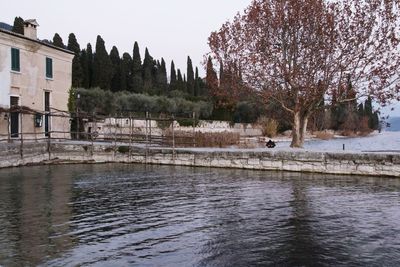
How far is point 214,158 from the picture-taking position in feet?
70.0

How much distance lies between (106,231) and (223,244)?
233cm

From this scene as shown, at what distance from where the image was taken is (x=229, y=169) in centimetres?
2050

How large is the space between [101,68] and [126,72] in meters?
7.16

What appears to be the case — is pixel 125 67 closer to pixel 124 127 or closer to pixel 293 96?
pixel 124 127

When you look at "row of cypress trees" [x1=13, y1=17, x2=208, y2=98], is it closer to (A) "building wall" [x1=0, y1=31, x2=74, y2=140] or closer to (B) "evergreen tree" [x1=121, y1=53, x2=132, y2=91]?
(B) "evergreen tree" [x1=121, y1=53, x2=132, y2=91]

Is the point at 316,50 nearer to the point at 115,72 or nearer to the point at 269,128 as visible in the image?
the point at 269,128

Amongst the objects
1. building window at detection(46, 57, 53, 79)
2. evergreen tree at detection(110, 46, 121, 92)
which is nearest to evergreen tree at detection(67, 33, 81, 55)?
evergreen tree at detection(110, 46, 121, 92)

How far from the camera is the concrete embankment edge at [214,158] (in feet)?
58.2

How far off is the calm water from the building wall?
12.3 metres

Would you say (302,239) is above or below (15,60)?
below

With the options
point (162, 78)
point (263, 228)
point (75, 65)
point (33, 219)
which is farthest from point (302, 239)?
point (162, 78)

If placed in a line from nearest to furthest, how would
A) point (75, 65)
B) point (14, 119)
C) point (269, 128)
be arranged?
point (14, 119) → point (269, 128) → point (75, 65)

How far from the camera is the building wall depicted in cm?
2678

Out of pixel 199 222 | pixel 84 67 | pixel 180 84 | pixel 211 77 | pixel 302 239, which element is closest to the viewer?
pixel 302 239
